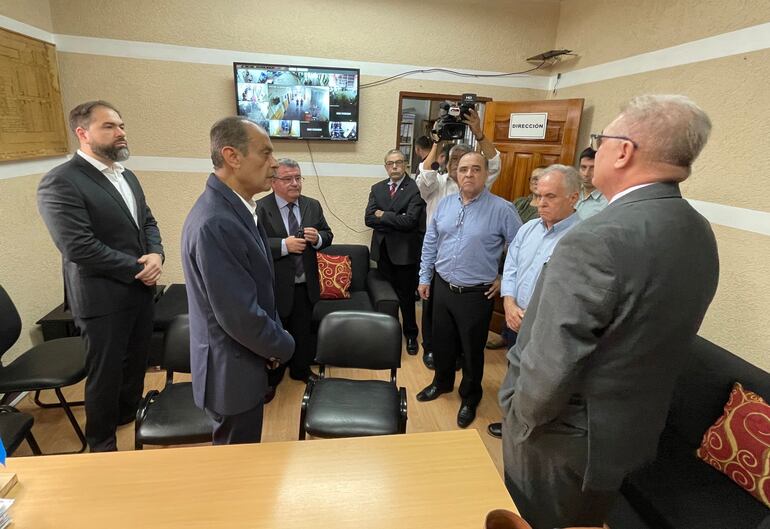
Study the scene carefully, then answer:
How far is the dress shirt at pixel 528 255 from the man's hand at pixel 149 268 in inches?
72.9

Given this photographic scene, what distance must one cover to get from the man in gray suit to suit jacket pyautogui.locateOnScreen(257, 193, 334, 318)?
1719 millimetres

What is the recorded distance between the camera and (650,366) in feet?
3.56

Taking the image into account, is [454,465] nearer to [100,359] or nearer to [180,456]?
[180,456]

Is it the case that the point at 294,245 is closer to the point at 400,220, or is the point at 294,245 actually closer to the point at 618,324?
the point at 400,220

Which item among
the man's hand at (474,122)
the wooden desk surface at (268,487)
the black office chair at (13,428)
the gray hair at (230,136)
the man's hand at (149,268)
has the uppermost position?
the man's hand at (474,122)

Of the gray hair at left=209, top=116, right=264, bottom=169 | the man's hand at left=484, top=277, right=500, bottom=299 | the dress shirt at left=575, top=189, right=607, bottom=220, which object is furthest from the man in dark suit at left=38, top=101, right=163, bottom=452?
the dress shirt at left=575, top=189, right=607, bottom=220

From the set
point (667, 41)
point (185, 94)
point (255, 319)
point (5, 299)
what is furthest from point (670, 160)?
point (185, 94)

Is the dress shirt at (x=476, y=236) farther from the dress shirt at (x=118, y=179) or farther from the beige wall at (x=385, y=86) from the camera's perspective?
the dress shirt at (x=118, y=179)

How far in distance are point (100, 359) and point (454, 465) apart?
179 cm

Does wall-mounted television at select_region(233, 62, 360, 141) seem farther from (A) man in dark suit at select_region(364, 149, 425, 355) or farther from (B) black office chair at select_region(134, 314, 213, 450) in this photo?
(B) black office chair at select_region(134, 314, 213, 450)

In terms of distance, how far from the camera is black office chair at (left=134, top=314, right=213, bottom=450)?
5.44 feet

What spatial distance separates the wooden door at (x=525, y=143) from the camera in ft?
10.7

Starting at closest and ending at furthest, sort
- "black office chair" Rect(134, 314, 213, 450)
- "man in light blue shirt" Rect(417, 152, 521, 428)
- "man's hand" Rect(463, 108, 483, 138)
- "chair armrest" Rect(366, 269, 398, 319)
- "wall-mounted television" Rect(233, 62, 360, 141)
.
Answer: "black office chair" Rect(134, 314, 213, 450) → "man in light blue shirt" Rect(417, 152, 521, 428) → "man's hand" Rect(463, 108, 483, 138) → "chair armrest" Rect(366, 269, 398, 319) → "wall-mounted television" Rect(233, 62, 360, 141)

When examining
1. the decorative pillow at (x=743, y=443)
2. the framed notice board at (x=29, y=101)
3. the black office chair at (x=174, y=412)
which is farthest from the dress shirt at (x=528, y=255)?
the framed notice board at (x=29, y=101)
